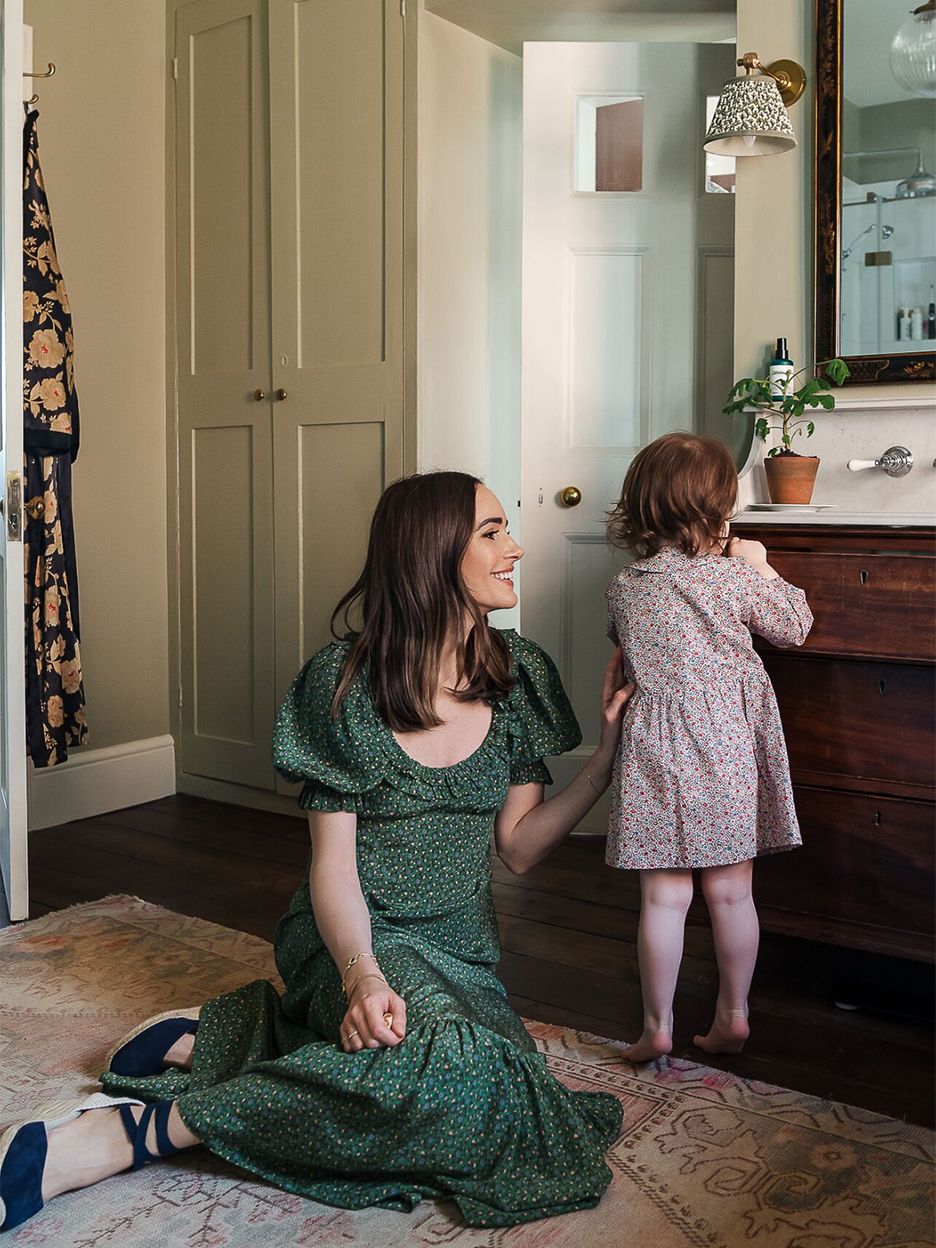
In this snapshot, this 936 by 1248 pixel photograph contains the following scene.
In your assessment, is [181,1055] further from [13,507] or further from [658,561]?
[13,507]

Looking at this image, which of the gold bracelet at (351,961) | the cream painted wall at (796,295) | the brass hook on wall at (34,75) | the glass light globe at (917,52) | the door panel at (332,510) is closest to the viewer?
the gold bracelet at (351,961)

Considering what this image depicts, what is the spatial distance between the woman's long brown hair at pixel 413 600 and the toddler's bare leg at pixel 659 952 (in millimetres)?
506

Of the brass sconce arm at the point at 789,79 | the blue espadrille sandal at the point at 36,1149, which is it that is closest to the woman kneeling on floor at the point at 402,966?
the blue espadrille sandal at the point at 36,1149

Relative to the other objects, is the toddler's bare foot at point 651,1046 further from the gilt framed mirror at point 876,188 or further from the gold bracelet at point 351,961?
the gilt framed mirror at point 876,188

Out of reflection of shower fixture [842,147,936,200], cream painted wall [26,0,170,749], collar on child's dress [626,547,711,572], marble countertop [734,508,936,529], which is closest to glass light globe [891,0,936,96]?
reflection of shower fixture [842,147,936,200]

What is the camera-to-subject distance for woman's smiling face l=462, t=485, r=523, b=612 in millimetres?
1831

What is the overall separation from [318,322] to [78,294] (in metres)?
0.73

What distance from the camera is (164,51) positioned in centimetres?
378

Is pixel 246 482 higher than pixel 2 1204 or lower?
higher

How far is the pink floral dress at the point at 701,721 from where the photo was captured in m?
1.98

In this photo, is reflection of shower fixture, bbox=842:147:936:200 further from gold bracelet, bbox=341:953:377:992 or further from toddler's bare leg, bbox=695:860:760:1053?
gold bracelet, bbox=341:953:377:992

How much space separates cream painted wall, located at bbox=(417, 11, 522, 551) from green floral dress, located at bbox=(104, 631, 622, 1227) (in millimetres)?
1629

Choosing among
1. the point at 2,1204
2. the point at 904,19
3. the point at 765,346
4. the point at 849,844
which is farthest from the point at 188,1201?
the point at 904,19

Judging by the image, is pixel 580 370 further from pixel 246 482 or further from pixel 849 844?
pixel 849 844
